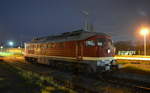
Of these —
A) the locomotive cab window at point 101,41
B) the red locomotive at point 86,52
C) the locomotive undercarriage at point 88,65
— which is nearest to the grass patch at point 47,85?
the locomotive undercarriage at point 88,65

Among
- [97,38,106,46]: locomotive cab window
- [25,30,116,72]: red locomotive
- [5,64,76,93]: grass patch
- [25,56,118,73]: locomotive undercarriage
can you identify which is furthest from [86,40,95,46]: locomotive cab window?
[5,64,76,93]: grass patch

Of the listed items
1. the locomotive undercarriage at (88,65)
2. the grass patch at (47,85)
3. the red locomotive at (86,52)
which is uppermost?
the red locomotive at (86,52)

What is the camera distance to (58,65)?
713 inches

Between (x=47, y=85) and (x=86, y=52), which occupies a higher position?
(x=86, y=52)

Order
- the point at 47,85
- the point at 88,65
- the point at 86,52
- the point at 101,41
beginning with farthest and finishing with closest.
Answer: the point at 101,41, the point at 86,52, the point at 88,65, the point at 47,85

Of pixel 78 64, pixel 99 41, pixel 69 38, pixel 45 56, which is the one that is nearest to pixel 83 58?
pixel 78 64

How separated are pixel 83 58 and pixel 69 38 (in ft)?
10.3

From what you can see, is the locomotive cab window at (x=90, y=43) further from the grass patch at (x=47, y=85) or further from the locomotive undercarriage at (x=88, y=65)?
the grass patch at (x=47, y=85)

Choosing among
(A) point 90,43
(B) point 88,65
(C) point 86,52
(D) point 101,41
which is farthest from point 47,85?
(D) point 101,41

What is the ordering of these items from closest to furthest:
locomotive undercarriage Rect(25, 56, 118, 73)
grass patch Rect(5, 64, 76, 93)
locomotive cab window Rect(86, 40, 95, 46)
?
grass patch Rect(5, 64, 76, 93)
locomotive undercarriage Rect(25, 56, 118, 73)
locomotive cab window Rect(86, 40, 95, 46)

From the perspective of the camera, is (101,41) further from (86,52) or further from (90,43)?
(86,52)

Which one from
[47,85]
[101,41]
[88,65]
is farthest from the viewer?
[101,41]

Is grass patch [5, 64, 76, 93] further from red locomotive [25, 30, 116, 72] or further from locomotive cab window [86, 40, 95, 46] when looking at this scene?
locomotive cab window [86, 40, 95, 46]

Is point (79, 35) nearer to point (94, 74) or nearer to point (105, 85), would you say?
point (94, 74)
